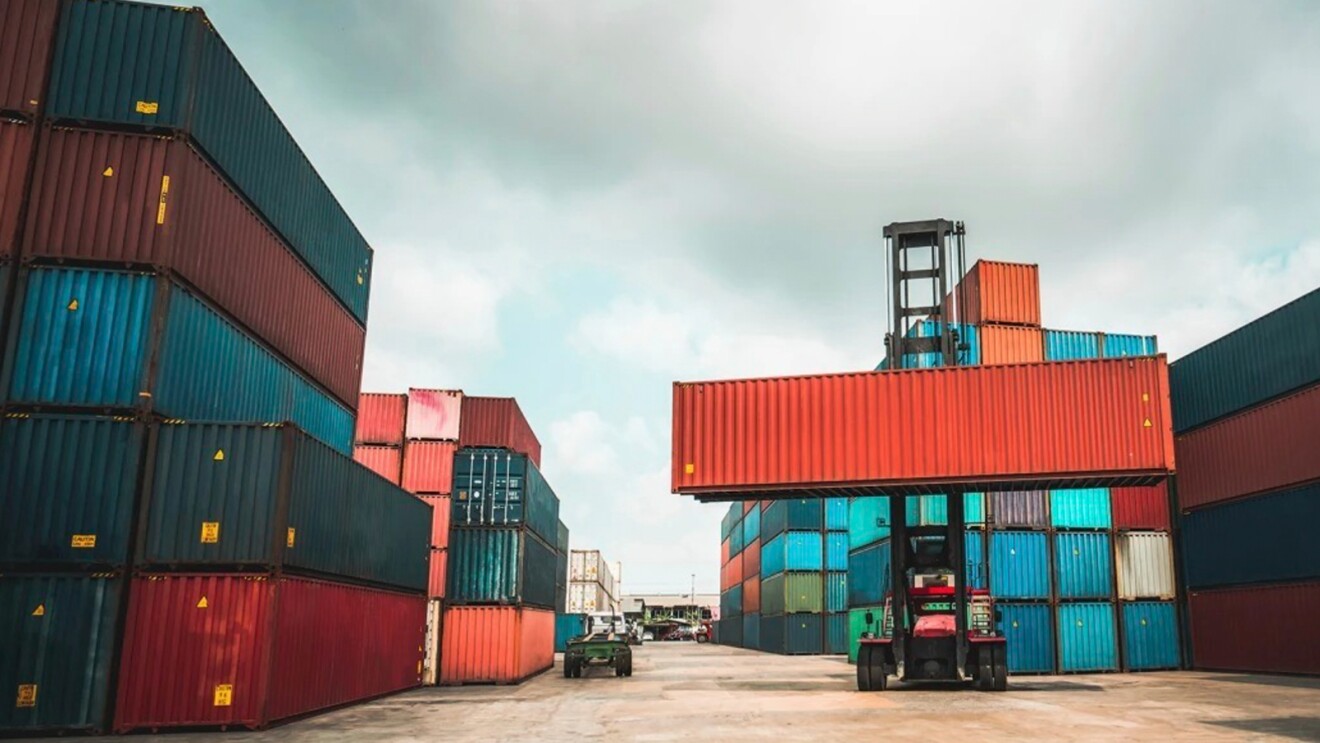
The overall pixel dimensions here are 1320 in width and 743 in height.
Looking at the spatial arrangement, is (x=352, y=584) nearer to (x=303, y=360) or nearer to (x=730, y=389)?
(x=303, y=360)

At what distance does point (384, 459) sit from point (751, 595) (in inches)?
1727

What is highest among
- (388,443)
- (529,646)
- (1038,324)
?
(1038,324)

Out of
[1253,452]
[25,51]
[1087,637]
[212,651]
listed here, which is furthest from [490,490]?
[1253,452]

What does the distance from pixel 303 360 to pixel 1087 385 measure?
18.1 meters

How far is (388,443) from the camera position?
30328mm

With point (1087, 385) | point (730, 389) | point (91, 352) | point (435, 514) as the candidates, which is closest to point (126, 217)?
point (91, 352)

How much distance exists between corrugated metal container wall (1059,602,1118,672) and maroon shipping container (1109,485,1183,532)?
121 inches

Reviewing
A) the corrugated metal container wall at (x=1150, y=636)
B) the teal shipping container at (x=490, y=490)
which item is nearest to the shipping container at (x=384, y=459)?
the teal shipping container at (x=490, y=490)

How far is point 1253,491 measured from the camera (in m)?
30.6

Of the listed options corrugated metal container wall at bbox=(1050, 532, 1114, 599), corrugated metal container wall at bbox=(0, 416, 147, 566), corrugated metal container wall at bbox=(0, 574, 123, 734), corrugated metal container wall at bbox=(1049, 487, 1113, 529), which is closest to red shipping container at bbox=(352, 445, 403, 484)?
corrugated metal container wall at bbox=(0, 416, 147, 566)

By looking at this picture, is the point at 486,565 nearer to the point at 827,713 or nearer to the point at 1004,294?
the point at 827,713

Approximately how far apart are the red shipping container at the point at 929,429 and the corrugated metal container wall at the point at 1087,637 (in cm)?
1090

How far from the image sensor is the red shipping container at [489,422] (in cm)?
3100

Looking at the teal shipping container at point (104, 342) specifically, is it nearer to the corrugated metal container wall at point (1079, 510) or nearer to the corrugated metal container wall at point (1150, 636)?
the corrugated metal container wall at point (1079, 510)
